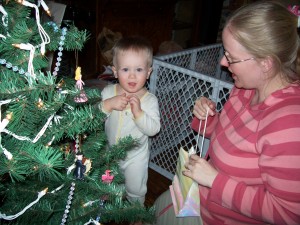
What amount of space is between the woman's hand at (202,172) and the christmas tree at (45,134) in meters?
0.25

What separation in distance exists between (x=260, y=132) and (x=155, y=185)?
48.8 inches

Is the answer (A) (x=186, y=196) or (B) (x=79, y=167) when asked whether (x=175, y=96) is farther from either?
(B) (x=79, y=167)

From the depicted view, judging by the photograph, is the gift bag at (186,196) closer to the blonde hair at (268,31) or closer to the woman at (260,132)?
the woman at (260,132)

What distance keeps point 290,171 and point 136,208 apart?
55 centimetres

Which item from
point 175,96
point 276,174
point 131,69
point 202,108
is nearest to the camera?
point 276,174

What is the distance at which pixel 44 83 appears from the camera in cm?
56

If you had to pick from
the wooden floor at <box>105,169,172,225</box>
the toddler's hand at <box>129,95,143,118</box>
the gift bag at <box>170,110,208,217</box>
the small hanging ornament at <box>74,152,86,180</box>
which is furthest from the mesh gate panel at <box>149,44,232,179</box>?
the small hanging ornament at <box>74,152,86,180</box>

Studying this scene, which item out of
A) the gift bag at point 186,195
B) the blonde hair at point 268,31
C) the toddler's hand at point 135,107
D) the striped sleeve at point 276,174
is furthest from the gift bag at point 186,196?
the blonde hair at point 268,31

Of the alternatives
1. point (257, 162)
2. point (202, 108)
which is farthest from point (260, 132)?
point (202, 108)

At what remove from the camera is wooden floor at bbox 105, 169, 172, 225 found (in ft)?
5.85

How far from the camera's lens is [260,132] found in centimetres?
74

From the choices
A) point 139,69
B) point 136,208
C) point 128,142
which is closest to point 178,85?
point 139,69

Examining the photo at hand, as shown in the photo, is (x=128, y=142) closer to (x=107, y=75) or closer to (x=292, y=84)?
(x=292, y=84)

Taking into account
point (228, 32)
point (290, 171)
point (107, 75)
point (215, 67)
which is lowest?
point (107, 75)
